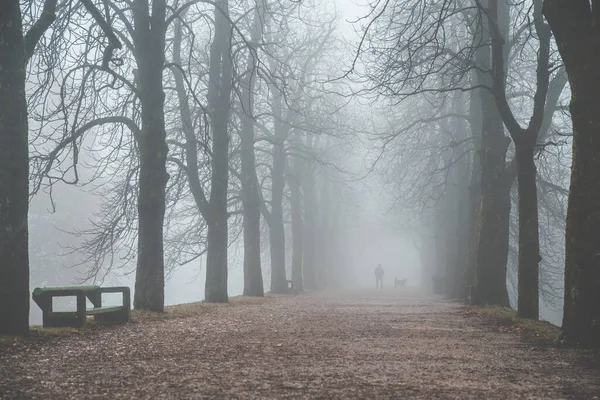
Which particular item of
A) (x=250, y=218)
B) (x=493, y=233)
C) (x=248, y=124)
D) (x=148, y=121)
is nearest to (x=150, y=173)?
(x=148, y=121)

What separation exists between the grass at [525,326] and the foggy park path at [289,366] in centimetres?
34

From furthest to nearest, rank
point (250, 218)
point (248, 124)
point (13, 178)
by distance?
point (248, 124)
point (250, 218)
point (13, 178)

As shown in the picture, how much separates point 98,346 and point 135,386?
2763mm

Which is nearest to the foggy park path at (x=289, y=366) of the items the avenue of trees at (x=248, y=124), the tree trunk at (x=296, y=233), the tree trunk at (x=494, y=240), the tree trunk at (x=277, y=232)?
the avenue of trees at (x=248, y=124)

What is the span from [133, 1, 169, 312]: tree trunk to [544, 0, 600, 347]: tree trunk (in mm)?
7463

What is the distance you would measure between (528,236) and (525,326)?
4.77 ft

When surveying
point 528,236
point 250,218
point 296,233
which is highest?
point 250,218

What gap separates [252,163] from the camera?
78.4ft

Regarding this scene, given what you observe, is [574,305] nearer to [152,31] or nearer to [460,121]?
[152,31]

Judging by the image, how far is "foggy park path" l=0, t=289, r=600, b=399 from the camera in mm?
5043

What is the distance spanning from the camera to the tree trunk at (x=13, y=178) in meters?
7.80

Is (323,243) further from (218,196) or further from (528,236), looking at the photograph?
(528,236)

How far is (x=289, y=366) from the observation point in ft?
20.5

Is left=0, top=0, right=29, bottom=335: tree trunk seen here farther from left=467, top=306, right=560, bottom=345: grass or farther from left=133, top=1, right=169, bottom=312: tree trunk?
left=467, top=306, right=560, bottom=345: grass
